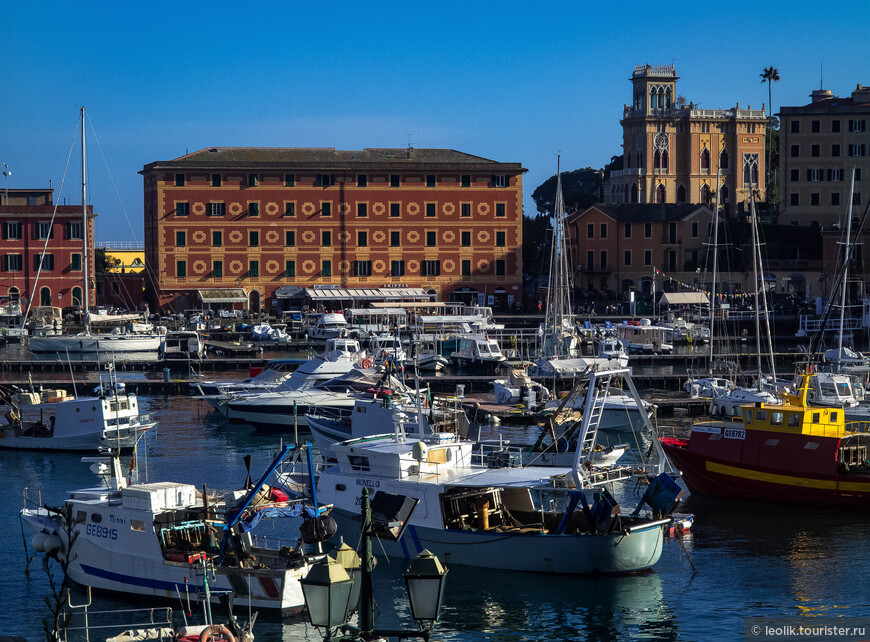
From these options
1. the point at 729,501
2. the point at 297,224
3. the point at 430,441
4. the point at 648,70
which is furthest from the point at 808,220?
the point at 430,441

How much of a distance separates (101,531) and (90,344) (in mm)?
50742

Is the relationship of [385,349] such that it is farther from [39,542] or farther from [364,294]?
[39,542]

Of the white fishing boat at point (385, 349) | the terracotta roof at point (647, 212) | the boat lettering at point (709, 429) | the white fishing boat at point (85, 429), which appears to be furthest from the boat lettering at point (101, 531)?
the terracotta roof at point (647, 212)

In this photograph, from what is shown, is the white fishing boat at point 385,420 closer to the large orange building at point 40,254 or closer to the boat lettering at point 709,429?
the boat lettering at point 709,429

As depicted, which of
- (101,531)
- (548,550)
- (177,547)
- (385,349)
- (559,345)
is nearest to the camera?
(177,547)

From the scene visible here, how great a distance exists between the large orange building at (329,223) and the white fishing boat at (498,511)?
209 feet

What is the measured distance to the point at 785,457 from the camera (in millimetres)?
32875

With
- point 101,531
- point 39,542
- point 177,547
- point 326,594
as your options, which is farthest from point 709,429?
point 326,594

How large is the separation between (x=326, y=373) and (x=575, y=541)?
98.4ft

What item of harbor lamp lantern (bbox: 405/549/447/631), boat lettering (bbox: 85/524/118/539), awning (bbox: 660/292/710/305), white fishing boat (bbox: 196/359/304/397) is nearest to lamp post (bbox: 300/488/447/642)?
harbor lamp lantern (bbox: 405/549/447/631)

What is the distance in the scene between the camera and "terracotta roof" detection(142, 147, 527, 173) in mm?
90375

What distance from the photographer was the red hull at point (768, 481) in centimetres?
3225

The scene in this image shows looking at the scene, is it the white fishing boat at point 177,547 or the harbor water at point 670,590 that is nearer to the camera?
the white fishing boat at point 177,547

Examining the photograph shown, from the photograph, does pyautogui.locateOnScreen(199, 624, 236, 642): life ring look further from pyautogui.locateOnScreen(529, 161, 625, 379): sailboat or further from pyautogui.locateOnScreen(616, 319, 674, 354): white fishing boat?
pyautogui.locateOnScreen(616, 319, 674, 354): white fishing boat
